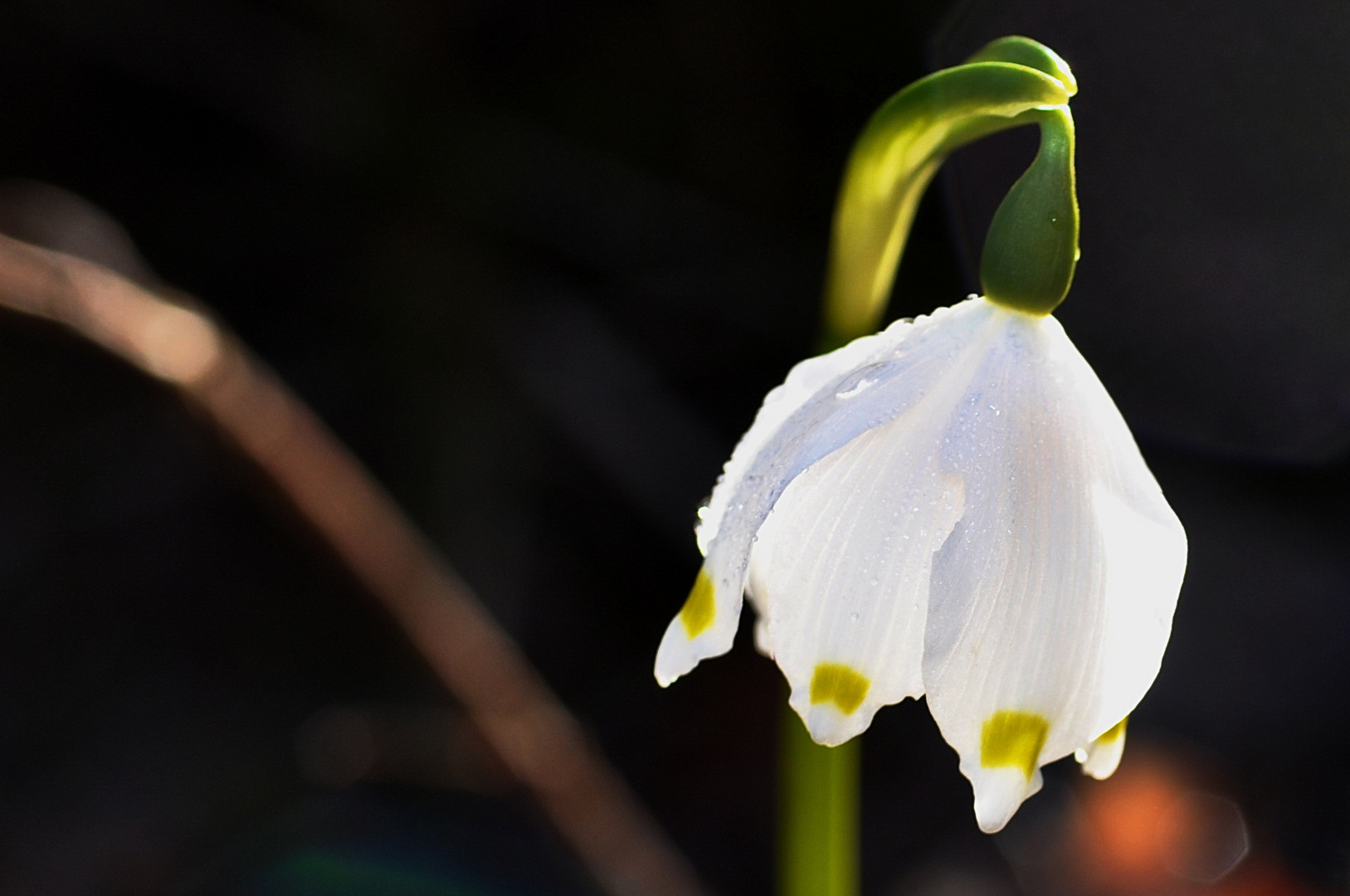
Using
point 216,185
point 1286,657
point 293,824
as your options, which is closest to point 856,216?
point 293,824

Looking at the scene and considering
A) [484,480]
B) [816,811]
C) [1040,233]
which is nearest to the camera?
[1040,233]

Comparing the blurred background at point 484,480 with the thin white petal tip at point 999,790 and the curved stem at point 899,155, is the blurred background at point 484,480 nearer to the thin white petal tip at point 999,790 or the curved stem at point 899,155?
the curved stem at point 899,155

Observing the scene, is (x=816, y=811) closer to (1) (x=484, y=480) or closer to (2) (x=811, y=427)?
(2) (x=811, y=427)

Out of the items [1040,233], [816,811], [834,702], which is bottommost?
[816,811]

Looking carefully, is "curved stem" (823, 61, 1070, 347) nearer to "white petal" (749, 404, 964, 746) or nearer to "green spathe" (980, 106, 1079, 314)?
"green spathe" (980, 106, 1079, 314)

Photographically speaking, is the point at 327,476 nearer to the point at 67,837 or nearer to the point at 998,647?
the point at 67,837

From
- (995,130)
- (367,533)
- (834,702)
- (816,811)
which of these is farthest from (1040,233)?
(367,533)
